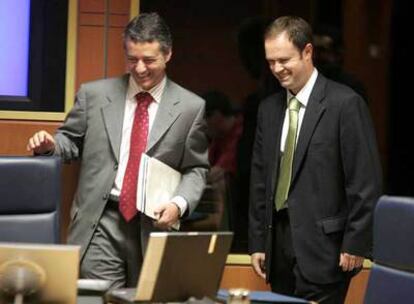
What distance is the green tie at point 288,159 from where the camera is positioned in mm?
3896

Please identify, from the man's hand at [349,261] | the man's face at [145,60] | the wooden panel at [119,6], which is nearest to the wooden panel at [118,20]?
the wooden panel at [119,6]

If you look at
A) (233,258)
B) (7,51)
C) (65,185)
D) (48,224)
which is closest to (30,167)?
(48,224)

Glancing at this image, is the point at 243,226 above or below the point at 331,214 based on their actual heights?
below

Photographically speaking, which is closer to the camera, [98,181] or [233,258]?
[98,181]

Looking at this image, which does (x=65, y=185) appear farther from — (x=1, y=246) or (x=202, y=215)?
(x=1, y=246)

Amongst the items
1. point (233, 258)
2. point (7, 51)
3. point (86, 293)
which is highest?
point (7, 51)

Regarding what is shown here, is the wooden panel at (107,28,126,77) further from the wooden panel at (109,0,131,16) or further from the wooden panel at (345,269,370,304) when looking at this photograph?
the wooden panel at (345,269,370,304)

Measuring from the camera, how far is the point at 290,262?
388 centimetres

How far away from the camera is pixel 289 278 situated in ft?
12.8

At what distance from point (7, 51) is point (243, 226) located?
141 centimetres

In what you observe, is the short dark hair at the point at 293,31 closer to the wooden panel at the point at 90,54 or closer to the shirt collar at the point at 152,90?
the shirt collar at the point at 152,90

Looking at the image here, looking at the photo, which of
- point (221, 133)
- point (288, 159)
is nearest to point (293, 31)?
point (288, 159)

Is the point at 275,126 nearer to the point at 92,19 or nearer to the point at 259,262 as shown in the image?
the point at 259,262

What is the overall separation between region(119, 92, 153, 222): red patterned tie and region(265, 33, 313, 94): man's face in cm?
55
